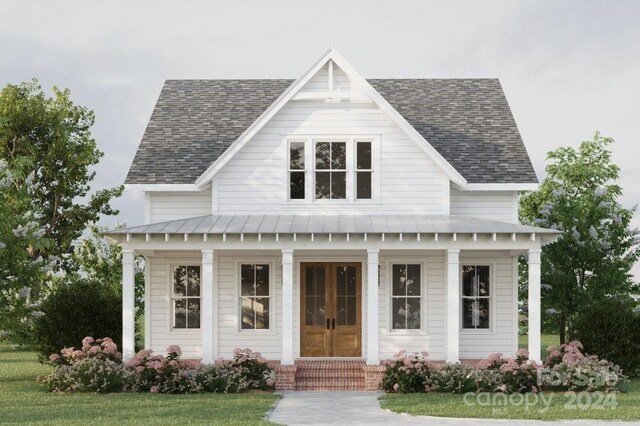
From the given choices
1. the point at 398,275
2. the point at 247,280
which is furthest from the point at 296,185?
the point at 398,275

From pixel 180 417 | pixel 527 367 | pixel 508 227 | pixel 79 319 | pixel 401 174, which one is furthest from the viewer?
pixel 79 319

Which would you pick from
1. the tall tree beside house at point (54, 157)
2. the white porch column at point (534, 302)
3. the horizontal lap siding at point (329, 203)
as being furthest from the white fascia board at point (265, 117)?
the tall tree beside house at point (54, 157)

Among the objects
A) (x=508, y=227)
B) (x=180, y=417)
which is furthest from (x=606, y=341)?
(x=180, y=417)

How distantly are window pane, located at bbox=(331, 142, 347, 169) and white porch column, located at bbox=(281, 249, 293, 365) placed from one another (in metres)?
3.35

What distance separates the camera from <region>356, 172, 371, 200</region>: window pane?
25766 millimetres

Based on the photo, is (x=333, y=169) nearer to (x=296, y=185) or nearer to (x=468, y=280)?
(x=296, y=185)

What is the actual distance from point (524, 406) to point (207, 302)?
26.9ft

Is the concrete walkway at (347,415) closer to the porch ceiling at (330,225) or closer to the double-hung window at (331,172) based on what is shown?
the porch ceiling at (330,225)

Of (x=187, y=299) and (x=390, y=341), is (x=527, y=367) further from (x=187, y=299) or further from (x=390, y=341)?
(x=187, y=299)

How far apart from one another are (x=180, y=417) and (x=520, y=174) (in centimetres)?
1266

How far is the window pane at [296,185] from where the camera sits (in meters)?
25.8

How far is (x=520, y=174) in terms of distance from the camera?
86.1ft

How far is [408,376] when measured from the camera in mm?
22250

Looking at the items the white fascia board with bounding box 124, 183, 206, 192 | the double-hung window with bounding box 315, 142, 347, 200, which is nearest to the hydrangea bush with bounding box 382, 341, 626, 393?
the double-hung window with bounding box 315, 142, 347, 200
